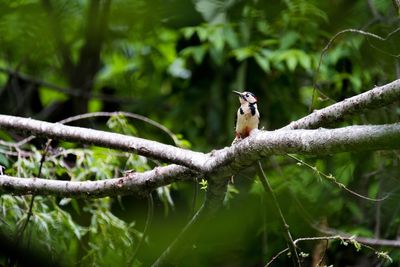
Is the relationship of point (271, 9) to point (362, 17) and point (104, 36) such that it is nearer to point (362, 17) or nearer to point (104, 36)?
point (104, 36)

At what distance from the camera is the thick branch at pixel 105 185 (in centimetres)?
337

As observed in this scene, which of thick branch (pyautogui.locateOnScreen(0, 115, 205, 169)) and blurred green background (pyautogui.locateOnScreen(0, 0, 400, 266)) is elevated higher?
thick branch (pyautogui.locateOnScreen(0, 115, 205, 169))

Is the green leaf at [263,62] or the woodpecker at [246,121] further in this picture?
the green leaf at [263,62]

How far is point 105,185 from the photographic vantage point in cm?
352

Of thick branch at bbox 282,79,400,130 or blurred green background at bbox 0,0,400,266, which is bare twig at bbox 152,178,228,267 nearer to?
blurred green background at bbox 0,0,400,266

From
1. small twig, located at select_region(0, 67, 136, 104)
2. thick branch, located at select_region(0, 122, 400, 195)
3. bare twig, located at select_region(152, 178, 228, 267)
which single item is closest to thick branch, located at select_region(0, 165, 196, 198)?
thick branch, located at select_region(0, 122, 400, 195)

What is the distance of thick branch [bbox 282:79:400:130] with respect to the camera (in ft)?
7.41

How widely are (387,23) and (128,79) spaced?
3.21 metres

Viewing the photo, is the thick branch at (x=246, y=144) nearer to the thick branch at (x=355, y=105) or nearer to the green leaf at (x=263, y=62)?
the thick branch at (x=355, y=105)

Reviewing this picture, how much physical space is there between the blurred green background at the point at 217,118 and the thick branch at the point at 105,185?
0.79 ft

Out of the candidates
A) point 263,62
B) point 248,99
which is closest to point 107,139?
point 248,99

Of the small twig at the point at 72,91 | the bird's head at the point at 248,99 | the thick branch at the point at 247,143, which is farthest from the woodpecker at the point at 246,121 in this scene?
the small twig at the point at 72,91

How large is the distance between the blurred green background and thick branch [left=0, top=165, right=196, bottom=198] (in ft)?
0.79

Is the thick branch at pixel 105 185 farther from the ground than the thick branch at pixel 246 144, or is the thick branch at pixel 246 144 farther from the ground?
the thick branch at pixel 246 144
